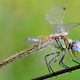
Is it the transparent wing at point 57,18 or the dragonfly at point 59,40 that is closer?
the dragonfly at point 59,40

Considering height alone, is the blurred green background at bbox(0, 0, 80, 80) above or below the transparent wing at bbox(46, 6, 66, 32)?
above

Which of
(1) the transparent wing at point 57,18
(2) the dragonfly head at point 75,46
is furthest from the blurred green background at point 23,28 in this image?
(2) the dragonfly head at point 75,46

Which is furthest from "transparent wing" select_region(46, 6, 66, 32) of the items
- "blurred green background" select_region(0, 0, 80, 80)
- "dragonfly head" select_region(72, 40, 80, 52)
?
"blurred green background" select_region(0, 0, 80, 80)

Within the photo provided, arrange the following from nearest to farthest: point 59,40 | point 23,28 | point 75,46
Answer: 1. point 75,46
2. point 59,40
3. point 23,28

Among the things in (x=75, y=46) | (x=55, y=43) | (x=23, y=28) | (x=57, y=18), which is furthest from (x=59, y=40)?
(x=23, y=28)

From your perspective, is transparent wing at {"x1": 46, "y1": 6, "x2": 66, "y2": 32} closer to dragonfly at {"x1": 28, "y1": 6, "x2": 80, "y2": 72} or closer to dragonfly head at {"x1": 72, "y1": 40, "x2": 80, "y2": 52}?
dragonfly at {"x1": 28, "y1": 6, "x2": 80, "y2": 72}

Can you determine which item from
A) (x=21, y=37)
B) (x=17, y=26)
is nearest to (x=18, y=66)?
(x=21, y=37)

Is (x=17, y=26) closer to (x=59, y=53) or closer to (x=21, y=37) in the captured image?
Answer: (x=21, y=37)

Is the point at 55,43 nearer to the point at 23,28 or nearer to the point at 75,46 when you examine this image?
the point at 75,46

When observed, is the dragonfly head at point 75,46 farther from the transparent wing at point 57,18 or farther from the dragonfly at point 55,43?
the transparent wing at point 57,18
